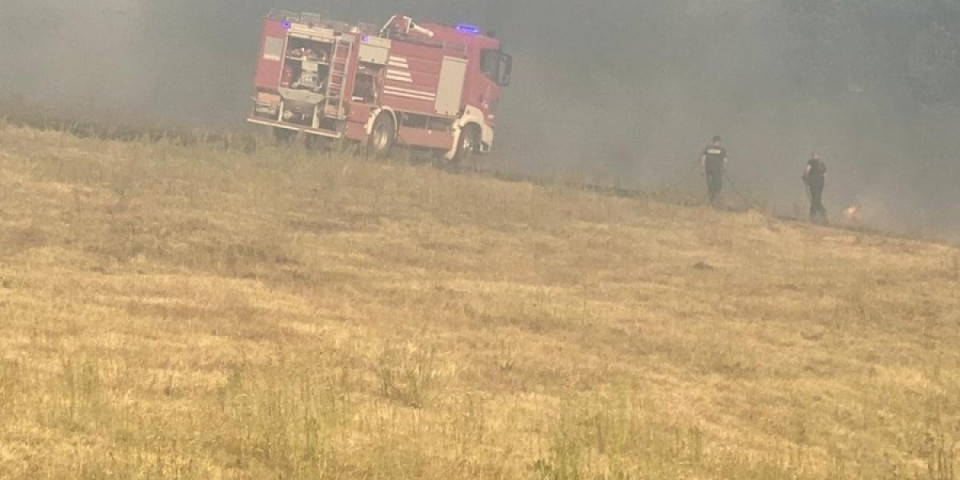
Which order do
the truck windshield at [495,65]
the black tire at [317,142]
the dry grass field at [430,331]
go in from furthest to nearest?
1. the truck windshield at [495,65]
2. the black tire at [317,142]
3. the dry grass field at [430,331]

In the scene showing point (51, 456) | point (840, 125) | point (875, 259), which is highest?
point (840, 125)

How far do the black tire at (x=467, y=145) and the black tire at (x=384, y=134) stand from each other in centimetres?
172

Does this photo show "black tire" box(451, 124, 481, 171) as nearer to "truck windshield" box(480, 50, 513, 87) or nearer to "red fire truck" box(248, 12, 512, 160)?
"red fire truck" box(248, 12, 512, 160)

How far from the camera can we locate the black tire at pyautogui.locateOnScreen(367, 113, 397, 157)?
27.5m

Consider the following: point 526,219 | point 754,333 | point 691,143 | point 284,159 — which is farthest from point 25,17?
point 754,333

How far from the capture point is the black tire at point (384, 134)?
27484 mm

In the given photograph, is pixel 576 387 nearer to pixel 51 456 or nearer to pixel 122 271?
pixel 51 456

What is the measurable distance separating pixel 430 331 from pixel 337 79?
52.9ft

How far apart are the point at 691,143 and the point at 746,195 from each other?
441 inches

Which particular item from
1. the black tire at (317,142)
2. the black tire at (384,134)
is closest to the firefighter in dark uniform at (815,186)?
the black tire at (384,134)

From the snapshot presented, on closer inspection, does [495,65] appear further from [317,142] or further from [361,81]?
[317,142]

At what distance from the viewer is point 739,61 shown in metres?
44.0

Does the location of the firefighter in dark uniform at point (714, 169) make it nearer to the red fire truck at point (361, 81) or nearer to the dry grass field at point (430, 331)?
the dry grass field at point (430, 331)

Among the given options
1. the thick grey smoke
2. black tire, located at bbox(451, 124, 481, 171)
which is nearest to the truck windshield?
black tire, located at bbox(451, 124, 481, 171)
